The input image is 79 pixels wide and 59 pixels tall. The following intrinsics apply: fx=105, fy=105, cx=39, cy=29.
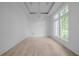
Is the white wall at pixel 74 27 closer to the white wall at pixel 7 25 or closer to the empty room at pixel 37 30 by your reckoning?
the empty room at pixel 37 30

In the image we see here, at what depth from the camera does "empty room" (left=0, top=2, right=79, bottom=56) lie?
2.91 m

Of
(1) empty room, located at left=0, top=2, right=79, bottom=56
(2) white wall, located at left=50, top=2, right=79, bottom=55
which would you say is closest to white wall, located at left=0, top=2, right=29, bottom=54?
(1) empty room, located at left=0, top=2, right=79, bottom=56

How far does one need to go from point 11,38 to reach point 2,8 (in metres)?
1.06

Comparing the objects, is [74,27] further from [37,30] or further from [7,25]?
[7,25]

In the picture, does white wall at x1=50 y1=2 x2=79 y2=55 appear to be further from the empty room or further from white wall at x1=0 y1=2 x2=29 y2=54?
white wall at x1=0 y1=2 x2=29 y2=54

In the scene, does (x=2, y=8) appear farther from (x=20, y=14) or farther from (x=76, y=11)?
(x=76, y=11)

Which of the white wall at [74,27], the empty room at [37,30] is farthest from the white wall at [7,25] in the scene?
the white wall at [74,27]

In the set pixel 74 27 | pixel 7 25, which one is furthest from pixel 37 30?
pixel 74 27

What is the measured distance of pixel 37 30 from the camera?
3605 mm

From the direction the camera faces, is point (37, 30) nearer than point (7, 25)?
No

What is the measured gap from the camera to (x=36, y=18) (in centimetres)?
371

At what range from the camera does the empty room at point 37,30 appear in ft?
9.55

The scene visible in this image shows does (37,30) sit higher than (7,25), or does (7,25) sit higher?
(7,25)

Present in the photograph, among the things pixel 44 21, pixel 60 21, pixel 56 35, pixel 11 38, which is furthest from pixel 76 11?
pixel 11 38
